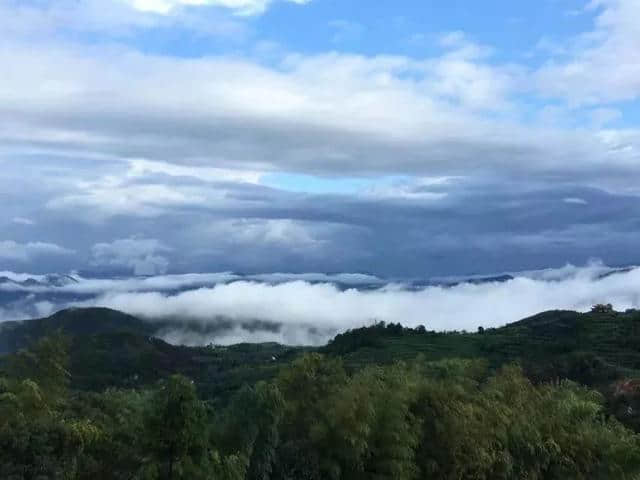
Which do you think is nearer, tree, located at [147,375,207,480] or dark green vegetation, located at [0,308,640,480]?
tree, located at [147,375,207,480]

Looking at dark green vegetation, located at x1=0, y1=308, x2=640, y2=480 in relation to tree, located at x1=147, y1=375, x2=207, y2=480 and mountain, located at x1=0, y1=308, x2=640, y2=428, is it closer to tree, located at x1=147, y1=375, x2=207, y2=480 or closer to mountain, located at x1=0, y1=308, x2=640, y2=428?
tree, located at x1=147, y1=375, x2=207, y2=480

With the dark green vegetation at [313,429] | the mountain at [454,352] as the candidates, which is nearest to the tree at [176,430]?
the dark green vegetation at [313,429]

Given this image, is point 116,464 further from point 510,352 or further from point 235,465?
point 510,352

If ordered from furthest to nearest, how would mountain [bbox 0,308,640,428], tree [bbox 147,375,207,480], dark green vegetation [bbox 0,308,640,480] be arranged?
mountain [bbox 0,308,640,428] < dark green vegetation [bbox 0,308,640,480] < tree [bbox 147,375,207,480]

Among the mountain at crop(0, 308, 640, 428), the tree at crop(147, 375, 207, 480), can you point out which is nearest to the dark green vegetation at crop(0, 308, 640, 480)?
the tree at crop(147, 375, 207, 480)

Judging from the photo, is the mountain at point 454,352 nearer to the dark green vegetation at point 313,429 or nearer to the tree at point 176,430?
the dark green vegetation at point 313,429

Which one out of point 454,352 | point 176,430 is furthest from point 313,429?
point 454,352

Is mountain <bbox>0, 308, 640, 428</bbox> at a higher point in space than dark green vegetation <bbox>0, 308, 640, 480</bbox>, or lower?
lower

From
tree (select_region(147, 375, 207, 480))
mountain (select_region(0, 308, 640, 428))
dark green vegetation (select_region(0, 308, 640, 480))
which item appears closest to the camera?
tree (select_region(147, 375, 207, 480))

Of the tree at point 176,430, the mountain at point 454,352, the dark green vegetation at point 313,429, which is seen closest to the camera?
the tree at point 176,430

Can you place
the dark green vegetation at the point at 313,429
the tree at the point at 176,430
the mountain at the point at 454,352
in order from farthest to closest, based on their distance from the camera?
the mountain at the point at 454,352
the dark green vegetation at the point at 313,429
the tree at the point at 176,430

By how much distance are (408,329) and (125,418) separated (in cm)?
14800

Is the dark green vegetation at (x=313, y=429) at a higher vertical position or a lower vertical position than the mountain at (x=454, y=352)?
higher

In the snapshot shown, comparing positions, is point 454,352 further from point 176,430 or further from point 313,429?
point 176,430
